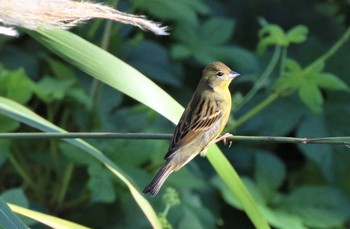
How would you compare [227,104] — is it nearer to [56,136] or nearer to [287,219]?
[56,136]

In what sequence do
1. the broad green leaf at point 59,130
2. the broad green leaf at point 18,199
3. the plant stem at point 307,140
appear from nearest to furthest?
the plant stem at point 307,140 → the broad green leaf at point 59,130 → the broad green leaf at point 18,199

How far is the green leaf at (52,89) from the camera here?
2859mm

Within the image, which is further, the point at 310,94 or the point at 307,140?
the point at 310,94

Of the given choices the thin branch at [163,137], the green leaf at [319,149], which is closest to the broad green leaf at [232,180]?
the thin branch at [163,137]

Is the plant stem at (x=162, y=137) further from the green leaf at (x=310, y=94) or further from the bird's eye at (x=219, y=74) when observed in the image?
the green leaf at (x=310, y=94)

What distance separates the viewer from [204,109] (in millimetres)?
2020

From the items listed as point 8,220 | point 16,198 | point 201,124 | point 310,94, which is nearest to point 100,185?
point 16,198

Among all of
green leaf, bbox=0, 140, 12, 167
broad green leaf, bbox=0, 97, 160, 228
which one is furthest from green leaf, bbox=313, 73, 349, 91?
broad green leaf, bbox=0, 97, 160, 228

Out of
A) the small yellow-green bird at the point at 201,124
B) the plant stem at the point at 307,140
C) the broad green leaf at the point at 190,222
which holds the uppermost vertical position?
the plant stem at the point at 307,140

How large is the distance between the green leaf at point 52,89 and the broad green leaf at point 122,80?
36.8 inches

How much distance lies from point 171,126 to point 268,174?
360 mm

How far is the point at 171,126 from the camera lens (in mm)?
3158

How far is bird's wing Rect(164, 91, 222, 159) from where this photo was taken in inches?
76.0

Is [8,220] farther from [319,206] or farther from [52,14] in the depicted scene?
[319,206]
